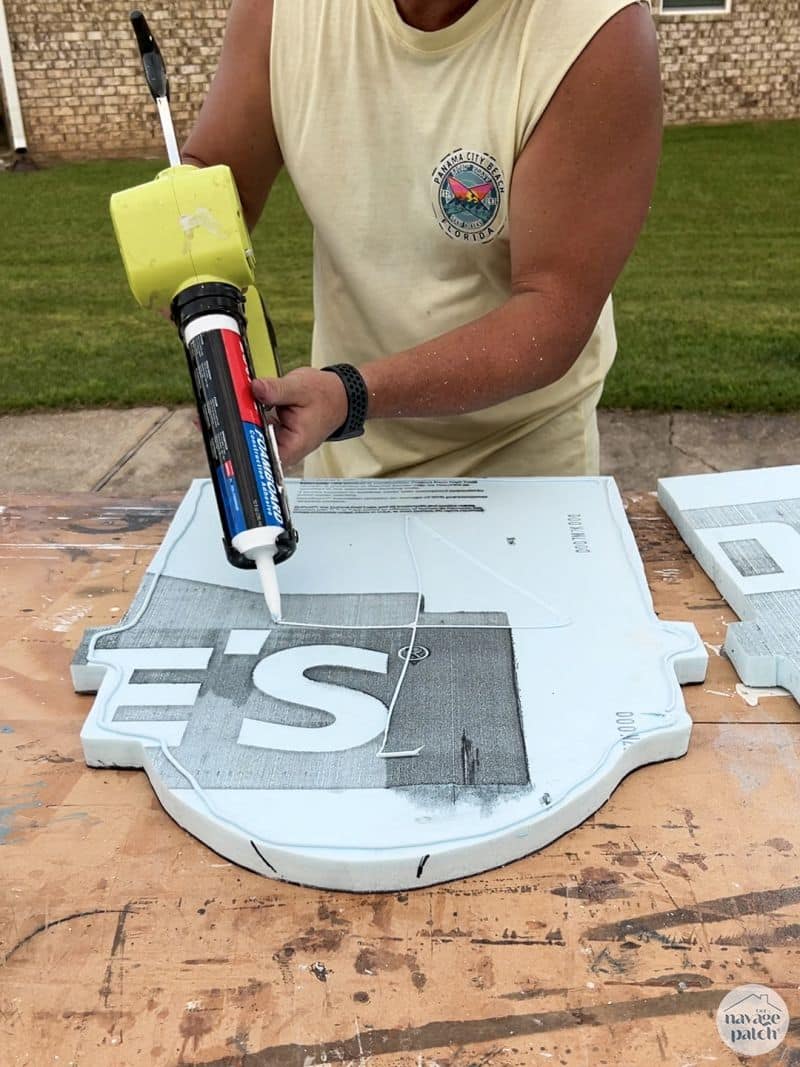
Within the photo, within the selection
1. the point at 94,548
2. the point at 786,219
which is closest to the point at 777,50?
the point at 786,219

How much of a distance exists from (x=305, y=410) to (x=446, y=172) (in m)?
0.33

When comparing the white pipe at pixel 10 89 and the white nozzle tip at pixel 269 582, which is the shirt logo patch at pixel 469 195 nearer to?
the white nozzle tip at pixel 269 582

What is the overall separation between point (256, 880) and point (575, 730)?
285 mm

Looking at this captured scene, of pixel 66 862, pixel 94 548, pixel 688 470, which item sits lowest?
pixel 688 470

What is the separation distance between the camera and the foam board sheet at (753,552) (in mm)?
960

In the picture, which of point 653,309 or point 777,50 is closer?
point 653,309

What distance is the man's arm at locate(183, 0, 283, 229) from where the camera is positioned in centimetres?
120

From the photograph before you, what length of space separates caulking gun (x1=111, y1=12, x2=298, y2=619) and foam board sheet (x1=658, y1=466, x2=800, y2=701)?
1.54 feet

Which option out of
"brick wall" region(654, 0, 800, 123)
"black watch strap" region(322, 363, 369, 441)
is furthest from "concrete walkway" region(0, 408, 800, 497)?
"brick wall" region(654, 0, 800, 123)

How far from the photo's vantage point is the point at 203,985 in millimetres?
671

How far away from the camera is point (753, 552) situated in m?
1.14

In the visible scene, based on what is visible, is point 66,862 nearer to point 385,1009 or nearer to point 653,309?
point 385,1009

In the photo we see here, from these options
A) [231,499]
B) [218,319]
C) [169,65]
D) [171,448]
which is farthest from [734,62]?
[231,499]

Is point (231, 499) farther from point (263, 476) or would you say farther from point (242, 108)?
point (242, 108)
